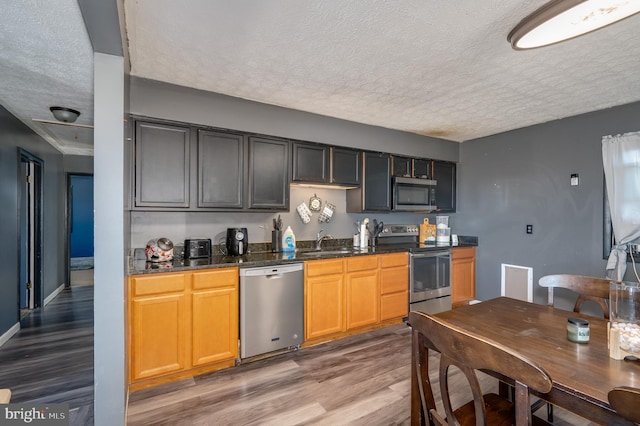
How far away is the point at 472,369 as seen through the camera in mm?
994

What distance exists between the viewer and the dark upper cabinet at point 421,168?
167 inches

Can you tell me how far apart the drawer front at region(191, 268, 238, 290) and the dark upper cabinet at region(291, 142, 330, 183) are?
121 centimetres

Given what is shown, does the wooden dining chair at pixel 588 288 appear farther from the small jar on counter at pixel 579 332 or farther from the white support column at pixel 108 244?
the white support column at pixel 108 244

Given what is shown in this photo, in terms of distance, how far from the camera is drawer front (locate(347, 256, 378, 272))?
3256mm

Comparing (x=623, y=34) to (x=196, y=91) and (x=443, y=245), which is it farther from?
(x=196, y=91)

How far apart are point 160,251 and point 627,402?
2821 mm

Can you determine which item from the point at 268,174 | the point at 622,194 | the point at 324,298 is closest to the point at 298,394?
the point at 324,298

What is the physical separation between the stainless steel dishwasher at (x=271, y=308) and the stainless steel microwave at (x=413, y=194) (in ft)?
5.80

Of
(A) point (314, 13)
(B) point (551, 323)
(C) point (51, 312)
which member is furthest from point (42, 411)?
(C) point (51, 312)

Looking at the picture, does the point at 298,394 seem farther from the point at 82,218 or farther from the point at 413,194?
the point at 82,218

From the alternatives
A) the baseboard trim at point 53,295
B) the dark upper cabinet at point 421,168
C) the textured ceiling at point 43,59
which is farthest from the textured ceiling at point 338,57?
the baseboard trim at point 53,295

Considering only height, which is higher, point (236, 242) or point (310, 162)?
point (310, 162)

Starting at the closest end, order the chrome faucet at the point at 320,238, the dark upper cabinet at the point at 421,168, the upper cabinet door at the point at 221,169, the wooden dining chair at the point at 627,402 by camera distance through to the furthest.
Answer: the wooden dining chair at the point at 627,402, the upper cabinet door at the point at 221,169, the chrome faucet at the point at 320,238, the dark upper cabinet at the point at 421,168

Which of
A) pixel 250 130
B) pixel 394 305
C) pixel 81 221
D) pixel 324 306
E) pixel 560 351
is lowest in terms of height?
pixel 394 305
